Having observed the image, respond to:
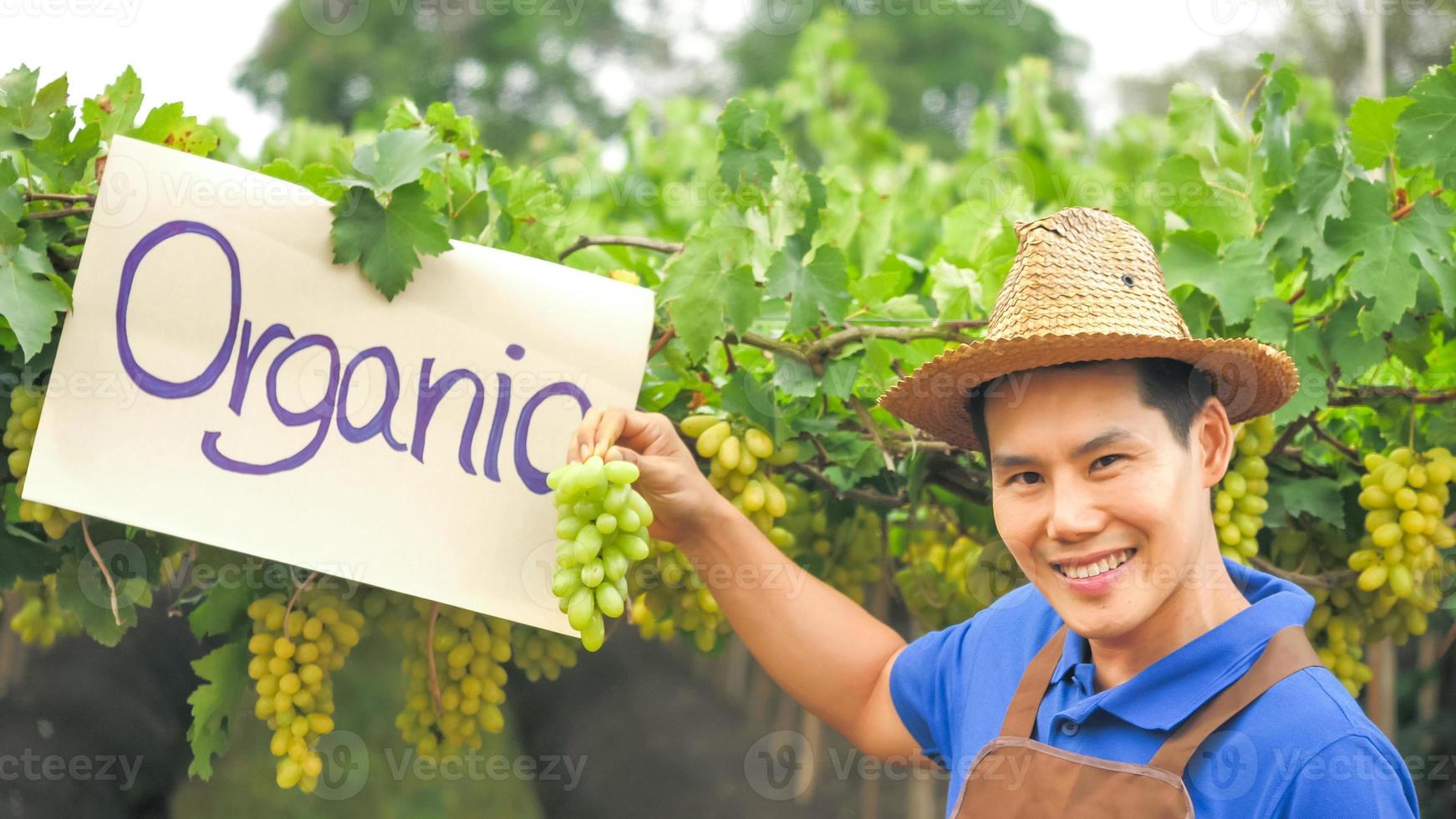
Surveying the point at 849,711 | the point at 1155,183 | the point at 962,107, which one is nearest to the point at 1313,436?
the point at 1155,183

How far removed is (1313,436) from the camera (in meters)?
2.10

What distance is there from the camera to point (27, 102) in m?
1.61

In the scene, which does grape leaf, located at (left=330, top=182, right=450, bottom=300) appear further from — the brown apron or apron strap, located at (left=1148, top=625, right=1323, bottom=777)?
apron strap, located at (left=1148, top=625, right=1323, bottom=777)

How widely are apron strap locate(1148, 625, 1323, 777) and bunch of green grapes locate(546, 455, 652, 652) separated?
0.65m

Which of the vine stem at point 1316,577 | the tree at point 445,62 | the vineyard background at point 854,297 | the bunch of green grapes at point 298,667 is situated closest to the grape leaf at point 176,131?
the vineyard background at point 854,297

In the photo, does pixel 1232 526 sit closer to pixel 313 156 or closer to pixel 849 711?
pixel 849 711

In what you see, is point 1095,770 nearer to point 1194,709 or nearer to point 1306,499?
point 1194,709

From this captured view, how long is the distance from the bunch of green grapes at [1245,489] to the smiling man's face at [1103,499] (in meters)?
0.36

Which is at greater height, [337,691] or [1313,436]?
[1313,436]

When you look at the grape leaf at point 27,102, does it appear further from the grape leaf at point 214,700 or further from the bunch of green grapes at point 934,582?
the bunch of green grapes at point 934,582

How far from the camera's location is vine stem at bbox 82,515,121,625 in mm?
1652

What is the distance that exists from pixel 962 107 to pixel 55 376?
18.4 metres

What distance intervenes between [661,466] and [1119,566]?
603 mm

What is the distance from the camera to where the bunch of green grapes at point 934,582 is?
2328 mm
